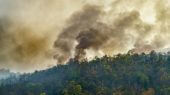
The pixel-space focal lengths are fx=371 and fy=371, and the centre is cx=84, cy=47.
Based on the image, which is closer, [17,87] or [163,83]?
[163,83]

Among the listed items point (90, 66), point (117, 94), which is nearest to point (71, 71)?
point (90, 66)

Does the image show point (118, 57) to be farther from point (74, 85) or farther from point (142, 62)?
point (74, 85)

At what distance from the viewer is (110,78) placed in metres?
127

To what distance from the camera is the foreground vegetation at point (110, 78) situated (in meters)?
113

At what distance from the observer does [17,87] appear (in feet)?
449

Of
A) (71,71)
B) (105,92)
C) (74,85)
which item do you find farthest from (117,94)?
(71,71)

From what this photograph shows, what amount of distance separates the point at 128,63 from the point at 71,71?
21754 millimetres

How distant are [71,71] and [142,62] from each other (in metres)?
27.2

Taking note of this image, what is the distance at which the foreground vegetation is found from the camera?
11319 centimetres

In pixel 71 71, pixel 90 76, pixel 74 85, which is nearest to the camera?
pixel 74 85

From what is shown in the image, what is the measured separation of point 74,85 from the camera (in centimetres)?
11000

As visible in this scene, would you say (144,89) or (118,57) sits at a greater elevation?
(118,57)

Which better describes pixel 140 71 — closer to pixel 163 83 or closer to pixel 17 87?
pixel 163 83

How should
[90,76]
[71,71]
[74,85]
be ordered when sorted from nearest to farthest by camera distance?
[74,85] < [90,76] < [71,71]
